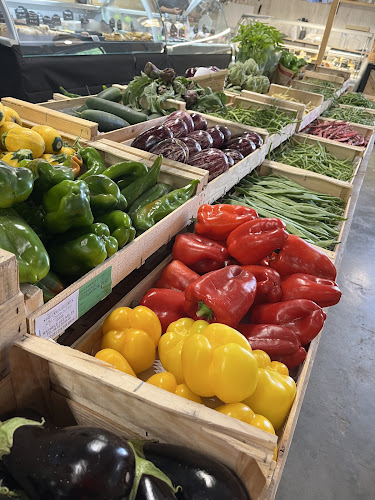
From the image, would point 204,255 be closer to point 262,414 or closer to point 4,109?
point 262,414

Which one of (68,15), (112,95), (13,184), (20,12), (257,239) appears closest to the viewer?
(13,184)

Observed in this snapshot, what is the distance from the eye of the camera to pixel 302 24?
11.3m

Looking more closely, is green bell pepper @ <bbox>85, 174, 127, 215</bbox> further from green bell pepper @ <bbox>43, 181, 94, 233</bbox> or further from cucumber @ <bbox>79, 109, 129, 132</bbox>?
cucumber @ <bbox>79, 109, 129, 132</bbox>

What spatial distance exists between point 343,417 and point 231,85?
3976mm

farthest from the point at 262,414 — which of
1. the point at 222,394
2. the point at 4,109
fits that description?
the point at 4,109

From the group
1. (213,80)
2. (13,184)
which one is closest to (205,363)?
(13,184)

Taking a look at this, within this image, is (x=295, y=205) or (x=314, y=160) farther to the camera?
(x=314, y=160)

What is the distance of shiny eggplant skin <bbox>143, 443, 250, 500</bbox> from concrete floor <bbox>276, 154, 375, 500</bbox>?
5.05 feet

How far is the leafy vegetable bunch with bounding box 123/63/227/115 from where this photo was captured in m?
3.20

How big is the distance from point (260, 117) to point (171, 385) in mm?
3081

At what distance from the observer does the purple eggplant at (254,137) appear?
2.97 m

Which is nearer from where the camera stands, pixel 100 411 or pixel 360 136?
pixel 100 411

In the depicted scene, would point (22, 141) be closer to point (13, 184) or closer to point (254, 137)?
point (13, 184)

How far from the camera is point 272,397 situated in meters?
1.27
